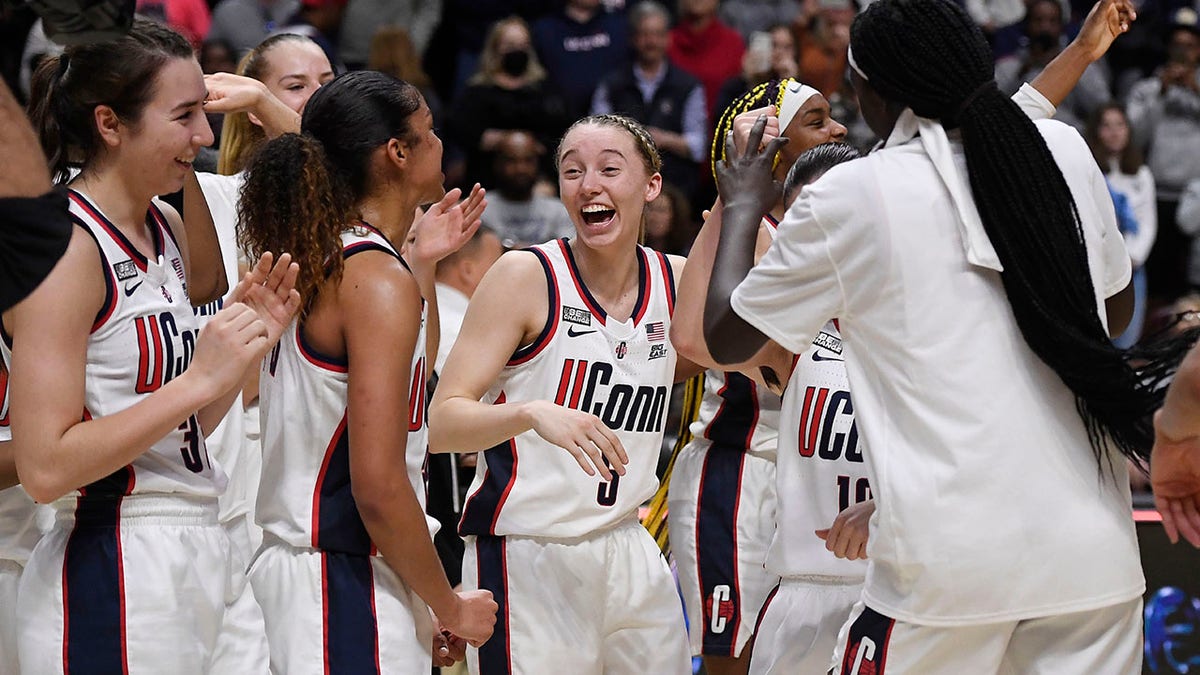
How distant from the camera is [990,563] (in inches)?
114

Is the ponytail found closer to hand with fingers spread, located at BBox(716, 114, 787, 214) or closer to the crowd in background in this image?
hand with fingers spread, located at BBox(716, 114, 787, 214)

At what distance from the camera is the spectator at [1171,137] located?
11141 mm

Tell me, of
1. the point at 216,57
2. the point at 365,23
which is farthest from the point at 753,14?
the point at 216,57

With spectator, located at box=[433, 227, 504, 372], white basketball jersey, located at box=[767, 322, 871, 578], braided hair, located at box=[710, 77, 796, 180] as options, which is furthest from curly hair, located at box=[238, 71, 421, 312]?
spectator, located at box=[433, 227, 504, 372]

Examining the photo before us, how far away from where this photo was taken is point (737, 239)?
10.6 feet

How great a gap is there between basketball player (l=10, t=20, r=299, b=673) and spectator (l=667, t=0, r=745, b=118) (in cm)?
819

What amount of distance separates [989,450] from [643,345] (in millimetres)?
1648

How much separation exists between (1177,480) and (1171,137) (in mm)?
8835

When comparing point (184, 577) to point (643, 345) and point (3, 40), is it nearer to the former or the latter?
Answer: point (643, 345)

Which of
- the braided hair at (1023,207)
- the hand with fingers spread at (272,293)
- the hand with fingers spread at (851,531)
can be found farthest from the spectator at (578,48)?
the braided hair at (1023,207)

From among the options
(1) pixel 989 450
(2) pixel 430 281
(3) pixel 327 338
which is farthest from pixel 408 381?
(1) pixel 989 450

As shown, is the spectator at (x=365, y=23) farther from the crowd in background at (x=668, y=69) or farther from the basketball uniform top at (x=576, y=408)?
the basketball uniform top at (x=576, y=408)

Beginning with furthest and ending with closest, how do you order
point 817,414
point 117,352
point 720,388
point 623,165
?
point 720,388 → point 623,165 → point 817,414 → point 117,352

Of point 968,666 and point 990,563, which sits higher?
point 990,563
